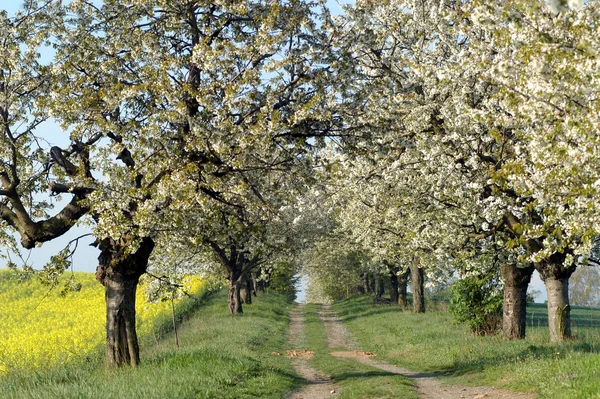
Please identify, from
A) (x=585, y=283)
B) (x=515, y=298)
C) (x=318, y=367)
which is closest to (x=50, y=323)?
(x=318, y=367)

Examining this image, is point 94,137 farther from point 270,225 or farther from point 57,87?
point 270,225

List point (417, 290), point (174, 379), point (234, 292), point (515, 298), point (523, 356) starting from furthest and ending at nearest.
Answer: point (417, 290) < point (234, 292) < point (515, 298) < point (523, 356) < point (174, 379)

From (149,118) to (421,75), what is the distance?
8382mm

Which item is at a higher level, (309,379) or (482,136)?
(482,136)

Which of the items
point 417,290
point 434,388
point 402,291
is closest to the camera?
point 434,388

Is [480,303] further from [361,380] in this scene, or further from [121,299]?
[121,299]

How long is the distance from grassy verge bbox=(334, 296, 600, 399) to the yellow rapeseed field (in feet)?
34.0

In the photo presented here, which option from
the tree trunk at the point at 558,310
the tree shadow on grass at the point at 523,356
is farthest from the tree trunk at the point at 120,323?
the tree trunk at the point at 558,310

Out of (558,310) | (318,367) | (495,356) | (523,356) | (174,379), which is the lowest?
(318,367)

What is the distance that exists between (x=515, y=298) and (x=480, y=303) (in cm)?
418

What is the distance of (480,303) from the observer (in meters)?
29.1

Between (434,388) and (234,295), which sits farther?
(234,295)

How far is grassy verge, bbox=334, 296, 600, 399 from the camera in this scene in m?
14.7

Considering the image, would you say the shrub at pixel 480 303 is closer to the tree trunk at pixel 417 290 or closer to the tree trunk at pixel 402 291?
the tree trunk at pixel 417 290
